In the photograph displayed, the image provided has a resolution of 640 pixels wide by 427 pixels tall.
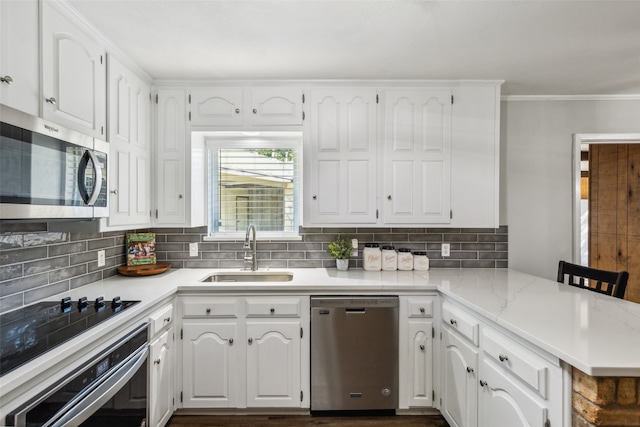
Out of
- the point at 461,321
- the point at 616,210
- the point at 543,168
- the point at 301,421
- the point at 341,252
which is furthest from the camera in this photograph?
the point at 616,210

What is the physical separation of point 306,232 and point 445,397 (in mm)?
1513

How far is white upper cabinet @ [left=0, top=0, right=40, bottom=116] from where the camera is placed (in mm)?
1240

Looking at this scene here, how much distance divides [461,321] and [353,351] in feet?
2.35

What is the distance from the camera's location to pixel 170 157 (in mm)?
2508

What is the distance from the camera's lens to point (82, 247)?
2.11 metres

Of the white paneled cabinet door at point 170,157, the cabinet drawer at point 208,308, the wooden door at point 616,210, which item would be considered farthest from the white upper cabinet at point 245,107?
the wooden door at point 616,210

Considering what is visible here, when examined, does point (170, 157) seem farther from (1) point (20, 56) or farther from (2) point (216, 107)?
(1) point (20, 56)

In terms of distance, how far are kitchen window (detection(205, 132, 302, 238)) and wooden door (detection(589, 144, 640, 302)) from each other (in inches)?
127

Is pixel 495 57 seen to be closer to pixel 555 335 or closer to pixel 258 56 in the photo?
pixel 258 56

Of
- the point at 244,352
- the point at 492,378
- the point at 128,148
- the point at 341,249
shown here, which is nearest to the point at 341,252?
the point at 341,249

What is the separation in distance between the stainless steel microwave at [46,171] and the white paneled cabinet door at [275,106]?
109cm

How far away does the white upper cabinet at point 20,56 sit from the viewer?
48.8 inches

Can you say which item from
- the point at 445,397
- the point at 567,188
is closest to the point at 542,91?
the point at 567,188

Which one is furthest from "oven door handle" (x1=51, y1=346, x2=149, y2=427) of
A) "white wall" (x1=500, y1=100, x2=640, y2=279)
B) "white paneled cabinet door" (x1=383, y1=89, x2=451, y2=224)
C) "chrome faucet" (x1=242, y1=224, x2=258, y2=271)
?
"white wall" (x1=500, y1=100, x2=640, y2=279)
